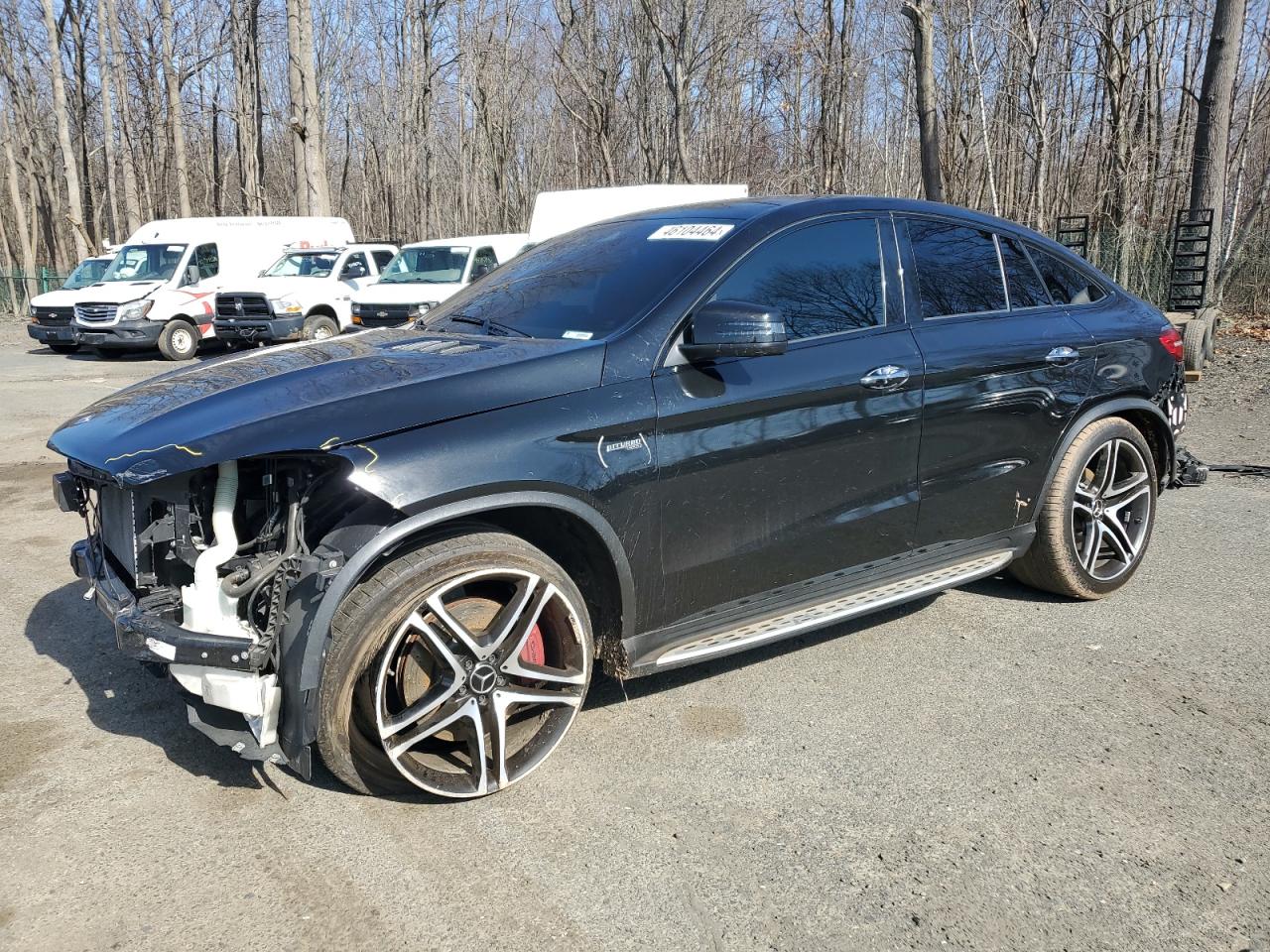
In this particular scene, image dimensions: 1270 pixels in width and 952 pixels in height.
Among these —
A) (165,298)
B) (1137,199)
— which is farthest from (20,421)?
(1137,199)

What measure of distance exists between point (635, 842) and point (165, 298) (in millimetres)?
17526

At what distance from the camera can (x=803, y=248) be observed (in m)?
3.83

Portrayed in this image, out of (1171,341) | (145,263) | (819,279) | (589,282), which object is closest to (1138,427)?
(1171,341)

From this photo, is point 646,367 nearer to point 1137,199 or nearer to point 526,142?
point 1137,199

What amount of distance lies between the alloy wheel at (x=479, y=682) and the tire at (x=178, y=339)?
662 inches

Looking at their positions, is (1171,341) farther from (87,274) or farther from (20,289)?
(20,289)

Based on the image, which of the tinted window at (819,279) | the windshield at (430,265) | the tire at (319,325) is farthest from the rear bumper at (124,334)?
A: the tinted window at (819,279)

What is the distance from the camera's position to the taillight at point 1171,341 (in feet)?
16.2

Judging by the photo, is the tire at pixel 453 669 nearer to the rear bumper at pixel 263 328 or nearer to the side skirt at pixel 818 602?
the side skirt at pixel 818 602

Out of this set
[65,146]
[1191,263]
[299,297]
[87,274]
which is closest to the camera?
[1191,263]

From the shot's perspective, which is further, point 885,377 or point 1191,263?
point 1191,263

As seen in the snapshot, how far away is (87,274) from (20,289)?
1373 cm

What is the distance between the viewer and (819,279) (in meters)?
3.84

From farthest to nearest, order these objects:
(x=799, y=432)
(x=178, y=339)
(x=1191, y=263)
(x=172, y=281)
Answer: (x=172, y=281)
(x=178, y=339)
(x=1191, y=263)
(x=799, y=432)
